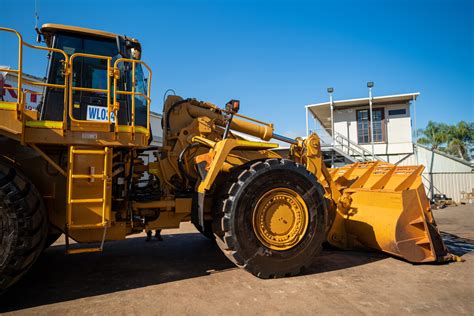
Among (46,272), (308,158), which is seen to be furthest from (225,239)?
(46,272)

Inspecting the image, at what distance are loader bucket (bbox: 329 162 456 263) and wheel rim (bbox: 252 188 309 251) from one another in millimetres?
1360

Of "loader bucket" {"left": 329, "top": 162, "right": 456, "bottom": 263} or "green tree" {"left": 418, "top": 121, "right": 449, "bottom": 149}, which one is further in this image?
"green tree" {"left": 418, "top": 121, "right": 449, "bottom": 149}

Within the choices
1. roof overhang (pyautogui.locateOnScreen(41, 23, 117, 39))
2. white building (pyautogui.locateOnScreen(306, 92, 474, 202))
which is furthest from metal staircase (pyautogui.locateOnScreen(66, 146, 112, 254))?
white building (pyautogui.locateOnScreen(306, 92, 474, 202))

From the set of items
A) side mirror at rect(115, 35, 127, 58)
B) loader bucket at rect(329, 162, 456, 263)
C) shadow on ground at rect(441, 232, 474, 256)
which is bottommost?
shadow on ground at rect(441, 232, 474, 256)

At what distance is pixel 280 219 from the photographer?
14.3ft

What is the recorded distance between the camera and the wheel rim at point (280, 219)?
4.25m

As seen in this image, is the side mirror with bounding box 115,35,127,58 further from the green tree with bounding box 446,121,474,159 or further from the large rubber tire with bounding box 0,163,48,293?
the green tree with bounding box 446,121,474,159

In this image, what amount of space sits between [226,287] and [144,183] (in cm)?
210

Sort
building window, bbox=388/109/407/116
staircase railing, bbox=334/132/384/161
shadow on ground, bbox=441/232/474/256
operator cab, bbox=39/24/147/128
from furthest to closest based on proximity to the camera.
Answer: building window, bbox=388/109/407/116, staircase railing, bbox=334/132/384/161, shadow on ground, bbox=441/232/474/256, operator cab, bbox=39/24/147/128

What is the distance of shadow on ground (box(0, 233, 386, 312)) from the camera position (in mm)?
3697

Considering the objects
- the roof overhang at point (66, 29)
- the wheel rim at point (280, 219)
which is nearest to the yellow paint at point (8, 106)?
the roof overhang at point (66, 29)

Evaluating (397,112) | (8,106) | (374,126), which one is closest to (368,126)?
(374,126)

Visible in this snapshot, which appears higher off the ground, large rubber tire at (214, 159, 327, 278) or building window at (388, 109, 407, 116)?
building window at (388, 109, 407, 116)

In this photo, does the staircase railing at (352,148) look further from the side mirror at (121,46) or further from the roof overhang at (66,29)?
the roof overhang at (66,29)
